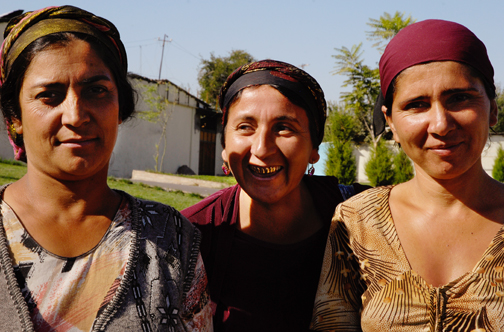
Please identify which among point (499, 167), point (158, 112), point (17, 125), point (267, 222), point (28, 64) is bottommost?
point (267, 222)

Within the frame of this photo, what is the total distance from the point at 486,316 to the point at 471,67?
3.55 ft

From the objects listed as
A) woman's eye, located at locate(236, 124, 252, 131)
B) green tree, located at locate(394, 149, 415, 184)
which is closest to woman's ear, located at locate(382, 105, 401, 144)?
woman's eye, located at locate(236, 124, 252, 131)

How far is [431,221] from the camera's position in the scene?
6.88ft

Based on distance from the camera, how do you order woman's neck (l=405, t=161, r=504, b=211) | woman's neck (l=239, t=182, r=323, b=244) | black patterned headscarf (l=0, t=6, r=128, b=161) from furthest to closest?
woman's neck (l=239, t=182, r=323, b=244) < woman's neck (l=405, t=161, r=504, b=211) < black patterned headscarf (l=0, t=6, r=128, b=161)

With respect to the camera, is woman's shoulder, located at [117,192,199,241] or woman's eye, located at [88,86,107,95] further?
woman's shoulder, located at [117,192,199,241]

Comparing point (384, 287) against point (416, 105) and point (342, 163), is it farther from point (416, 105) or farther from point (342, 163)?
point (342, 163)

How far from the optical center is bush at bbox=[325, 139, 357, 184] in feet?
52.0

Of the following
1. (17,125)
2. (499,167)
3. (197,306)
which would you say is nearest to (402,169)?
(499,167)

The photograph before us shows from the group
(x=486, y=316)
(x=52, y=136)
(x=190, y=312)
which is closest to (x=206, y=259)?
(x=190, y=312)

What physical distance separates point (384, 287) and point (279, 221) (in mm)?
798

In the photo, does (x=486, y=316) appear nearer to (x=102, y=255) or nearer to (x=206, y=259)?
(x=206, y=259)

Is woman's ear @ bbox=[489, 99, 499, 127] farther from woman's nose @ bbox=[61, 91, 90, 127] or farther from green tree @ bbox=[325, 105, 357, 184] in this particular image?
green tree @ bbox=[325, 105, 357, 184]

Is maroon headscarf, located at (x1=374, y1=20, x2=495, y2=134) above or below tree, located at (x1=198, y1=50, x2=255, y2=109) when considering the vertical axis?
below

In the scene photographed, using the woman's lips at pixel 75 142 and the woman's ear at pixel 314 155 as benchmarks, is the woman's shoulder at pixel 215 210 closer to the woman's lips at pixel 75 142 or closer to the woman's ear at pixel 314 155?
the woman's ear at pixel 314 155
